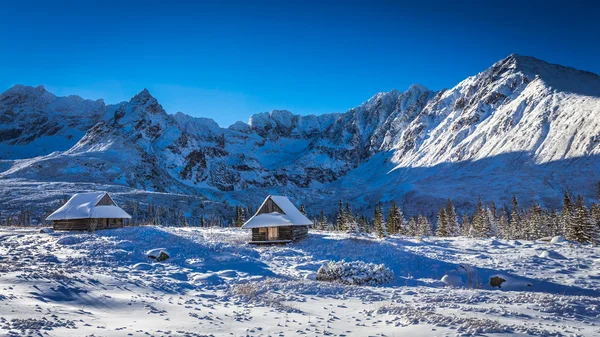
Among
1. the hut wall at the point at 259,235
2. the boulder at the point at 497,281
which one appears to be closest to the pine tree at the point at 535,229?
the boulder at the point at 497,281

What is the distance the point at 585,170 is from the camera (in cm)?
13388

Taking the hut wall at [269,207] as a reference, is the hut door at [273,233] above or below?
below

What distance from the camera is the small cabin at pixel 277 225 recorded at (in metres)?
39.2

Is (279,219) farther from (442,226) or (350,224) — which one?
(442,226)

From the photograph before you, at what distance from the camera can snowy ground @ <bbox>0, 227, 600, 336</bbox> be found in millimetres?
11898

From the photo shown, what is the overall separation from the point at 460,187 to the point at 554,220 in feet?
347

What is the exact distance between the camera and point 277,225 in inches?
1534

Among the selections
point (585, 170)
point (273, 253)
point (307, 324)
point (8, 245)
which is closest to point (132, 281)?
point (307, 324)

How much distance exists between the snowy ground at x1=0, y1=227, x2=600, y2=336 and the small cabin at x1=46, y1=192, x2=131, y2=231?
10321 millimetres

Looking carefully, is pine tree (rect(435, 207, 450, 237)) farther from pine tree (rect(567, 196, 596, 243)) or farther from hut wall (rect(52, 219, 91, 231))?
hut wall (rect(52, 219, 91, 231))

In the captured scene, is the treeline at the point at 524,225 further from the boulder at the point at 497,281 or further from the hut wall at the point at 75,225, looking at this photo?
the hut wall at the point at 75,225

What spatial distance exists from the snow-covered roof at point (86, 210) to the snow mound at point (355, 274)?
3517cm

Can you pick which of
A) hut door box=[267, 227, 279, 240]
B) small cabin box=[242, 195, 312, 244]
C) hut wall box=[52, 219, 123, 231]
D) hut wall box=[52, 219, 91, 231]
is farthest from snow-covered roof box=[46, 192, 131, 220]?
hut door box=[267, 227, 279, 240]

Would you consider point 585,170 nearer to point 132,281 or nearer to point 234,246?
point 234,246
